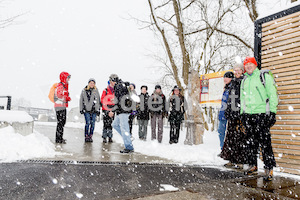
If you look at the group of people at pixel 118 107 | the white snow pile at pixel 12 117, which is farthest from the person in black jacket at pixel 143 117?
the white snow pile at pixel 12 117

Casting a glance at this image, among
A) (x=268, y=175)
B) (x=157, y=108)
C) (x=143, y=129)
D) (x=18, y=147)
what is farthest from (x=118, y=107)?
(x=268, y=175)

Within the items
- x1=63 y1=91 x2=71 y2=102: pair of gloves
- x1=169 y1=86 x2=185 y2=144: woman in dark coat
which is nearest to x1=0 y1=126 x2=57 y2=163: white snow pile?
x1=63 y1=91 x2=71 y2=102: pair of gloves

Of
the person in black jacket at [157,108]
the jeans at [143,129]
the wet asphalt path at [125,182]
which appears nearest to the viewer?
the wet asphalt path at [125,182]

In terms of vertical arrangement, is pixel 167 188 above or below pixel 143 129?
below

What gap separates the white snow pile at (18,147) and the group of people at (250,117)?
152 inches

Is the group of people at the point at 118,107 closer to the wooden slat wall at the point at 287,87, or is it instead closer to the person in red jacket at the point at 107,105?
the person in red jacket at the point at 107,105

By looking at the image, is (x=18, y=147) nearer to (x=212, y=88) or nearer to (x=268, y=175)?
(x=268, y=175)

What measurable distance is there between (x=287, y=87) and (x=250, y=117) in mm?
1332

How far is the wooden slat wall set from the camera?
4660mm

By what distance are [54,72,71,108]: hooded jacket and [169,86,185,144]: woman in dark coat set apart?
3507mm

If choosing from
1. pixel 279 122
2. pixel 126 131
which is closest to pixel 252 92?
pixel 279 122

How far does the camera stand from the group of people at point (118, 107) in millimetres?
6055

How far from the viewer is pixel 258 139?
4215mm

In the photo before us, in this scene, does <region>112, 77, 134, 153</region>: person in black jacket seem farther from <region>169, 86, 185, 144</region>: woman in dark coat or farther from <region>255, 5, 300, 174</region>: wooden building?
<region>255, 5, 300, 174</region>: wooden building
